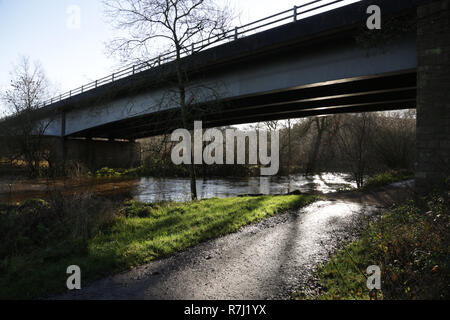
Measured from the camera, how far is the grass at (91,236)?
3.86m

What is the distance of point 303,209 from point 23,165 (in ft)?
86.0

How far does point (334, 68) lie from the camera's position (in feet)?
39.8

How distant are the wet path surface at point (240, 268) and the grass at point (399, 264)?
37 centimetres

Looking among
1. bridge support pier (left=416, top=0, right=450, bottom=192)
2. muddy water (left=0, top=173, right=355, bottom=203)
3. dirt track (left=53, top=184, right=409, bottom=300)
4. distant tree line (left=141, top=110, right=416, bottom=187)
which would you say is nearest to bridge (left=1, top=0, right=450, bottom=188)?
bridge support pier (left=416, top=0, right=450, bottom=192)

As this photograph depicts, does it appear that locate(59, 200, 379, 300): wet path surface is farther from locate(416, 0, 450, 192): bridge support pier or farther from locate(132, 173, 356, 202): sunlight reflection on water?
locate(132, 173, 356, 202): sunlight reflection on water

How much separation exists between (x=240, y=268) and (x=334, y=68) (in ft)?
36.4

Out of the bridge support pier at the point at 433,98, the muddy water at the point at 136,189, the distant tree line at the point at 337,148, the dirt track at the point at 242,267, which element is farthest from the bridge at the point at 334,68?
the dirt track at the point at 242,267

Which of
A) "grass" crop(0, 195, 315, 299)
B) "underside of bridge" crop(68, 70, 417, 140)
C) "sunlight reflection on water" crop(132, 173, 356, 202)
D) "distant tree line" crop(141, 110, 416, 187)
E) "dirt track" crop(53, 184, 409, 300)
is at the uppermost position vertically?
"underside of bridge" crop(68, 70, 417, 140)

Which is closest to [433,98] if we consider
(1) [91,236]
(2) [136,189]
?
(1) [91,236]

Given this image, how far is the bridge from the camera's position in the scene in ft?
27.1

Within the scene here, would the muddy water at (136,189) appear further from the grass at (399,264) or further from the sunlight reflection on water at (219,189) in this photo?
the grass at (399,264)

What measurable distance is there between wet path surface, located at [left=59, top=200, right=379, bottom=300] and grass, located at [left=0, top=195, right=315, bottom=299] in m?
0.34
